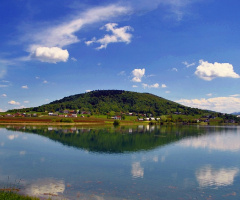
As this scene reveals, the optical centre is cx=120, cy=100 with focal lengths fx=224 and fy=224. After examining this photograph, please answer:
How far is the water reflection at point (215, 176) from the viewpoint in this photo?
26.4m

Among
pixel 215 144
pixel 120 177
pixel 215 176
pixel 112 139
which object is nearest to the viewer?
pixel 120 177

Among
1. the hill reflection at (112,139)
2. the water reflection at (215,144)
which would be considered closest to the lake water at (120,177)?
the hill reflection at (112,139)

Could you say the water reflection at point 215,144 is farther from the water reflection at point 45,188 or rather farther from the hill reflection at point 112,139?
the water reflection at point 45,188

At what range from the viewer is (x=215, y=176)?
29406mm

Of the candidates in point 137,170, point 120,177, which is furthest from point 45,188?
point 137,170

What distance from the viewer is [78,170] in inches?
1227

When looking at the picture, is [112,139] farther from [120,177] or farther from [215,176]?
[215,176]

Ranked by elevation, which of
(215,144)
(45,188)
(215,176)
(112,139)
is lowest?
(215,144)

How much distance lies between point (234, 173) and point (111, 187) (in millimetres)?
18774

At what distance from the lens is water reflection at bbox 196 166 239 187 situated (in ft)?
86.7

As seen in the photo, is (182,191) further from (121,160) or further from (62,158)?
(62,158)

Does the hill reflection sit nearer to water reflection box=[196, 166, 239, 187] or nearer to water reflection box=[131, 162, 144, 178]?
water reflection box=[131, 162, 144, 178]

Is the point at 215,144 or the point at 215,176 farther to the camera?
the point at 215,144

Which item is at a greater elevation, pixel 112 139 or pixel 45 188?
pixel 45 188
